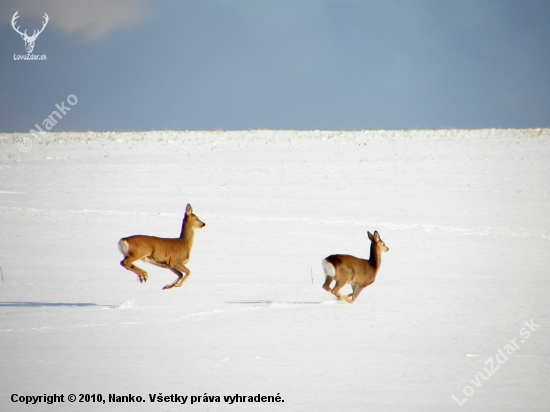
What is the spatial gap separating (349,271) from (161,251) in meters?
3.20

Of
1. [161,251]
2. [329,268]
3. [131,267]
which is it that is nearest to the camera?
[329,268]

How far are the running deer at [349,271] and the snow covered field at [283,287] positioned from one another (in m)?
0.31

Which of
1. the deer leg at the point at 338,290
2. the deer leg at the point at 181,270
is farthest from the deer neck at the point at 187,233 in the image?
the deer leg at the point at 338,290

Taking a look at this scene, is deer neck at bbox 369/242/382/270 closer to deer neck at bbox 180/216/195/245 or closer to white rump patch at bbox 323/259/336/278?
white rump patch at bbox 323/259/336/278

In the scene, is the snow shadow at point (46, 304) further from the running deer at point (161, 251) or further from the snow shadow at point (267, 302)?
the snow shadow at point (267, 302)

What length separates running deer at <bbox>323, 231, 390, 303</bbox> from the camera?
9.93 meters

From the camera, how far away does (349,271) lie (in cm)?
1009

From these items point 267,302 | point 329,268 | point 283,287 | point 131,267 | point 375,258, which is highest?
point 283,287

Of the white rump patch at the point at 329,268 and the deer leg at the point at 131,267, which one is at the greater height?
the deer leg at the point at 131,267

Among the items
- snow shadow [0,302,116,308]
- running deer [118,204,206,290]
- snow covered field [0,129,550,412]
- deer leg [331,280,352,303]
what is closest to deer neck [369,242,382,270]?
snow covered field [0,129,550,412]

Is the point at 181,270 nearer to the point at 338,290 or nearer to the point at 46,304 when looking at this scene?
the point at 46,304

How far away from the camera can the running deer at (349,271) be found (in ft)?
32.6

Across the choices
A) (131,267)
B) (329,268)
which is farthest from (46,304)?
(329,268)

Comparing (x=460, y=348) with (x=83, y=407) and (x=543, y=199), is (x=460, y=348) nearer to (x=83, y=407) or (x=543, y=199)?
(x=83, y=407)
